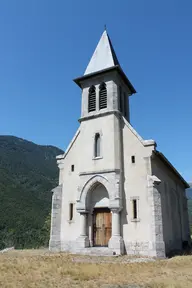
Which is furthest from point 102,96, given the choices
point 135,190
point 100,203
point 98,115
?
point 100,203

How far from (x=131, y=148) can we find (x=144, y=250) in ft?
21.8

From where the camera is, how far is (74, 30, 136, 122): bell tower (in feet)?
64.6

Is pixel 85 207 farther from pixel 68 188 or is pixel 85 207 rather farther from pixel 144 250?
pixel 144 250

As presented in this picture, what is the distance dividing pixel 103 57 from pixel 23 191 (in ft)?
217

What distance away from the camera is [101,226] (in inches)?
689

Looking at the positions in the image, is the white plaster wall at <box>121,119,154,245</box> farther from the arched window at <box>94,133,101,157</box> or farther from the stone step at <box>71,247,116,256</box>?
the arched window at <box>94,133,101,157</box>

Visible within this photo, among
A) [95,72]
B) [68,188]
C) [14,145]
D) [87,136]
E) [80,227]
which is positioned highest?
[14,145]

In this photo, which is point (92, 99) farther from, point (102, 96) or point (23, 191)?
point (23, 191)

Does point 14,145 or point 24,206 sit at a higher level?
point 14,145

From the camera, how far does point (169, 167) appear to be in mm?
21453

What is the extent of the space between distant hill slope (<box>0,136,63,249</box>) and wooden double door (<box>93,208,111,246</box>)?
37.3m

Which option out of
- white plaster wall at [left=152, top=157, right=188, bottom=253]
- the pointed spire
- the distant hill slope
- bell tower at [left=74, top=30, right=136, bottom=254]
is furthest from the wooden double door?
the distant hill slope

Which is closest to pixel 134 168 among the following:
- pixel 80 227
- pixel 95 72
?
pixel 80 227

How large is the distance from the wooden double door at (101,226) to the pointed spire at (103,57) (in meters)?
11.4
